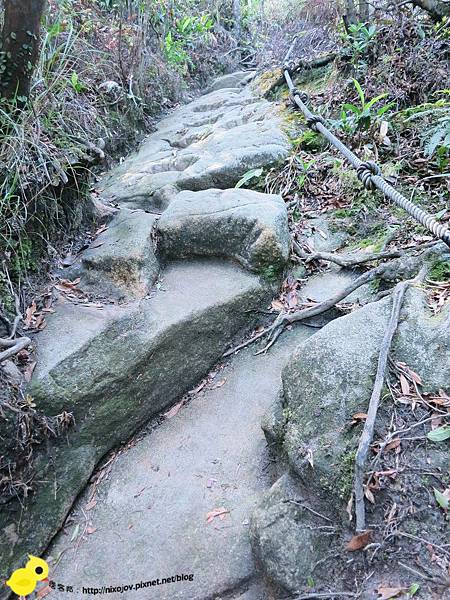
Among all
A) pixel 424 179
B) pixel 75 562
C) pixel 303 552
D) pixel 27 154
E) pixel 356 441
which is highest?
pixel 27 154

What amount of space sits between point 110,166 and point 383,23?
11.2ft

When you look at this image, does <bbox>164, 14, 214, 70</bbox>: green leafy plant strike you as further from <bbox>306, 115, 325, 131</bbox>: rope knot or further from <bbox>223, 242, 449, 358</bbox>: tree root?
<bbox>223, 242, 449, 358</bbox>: tree root

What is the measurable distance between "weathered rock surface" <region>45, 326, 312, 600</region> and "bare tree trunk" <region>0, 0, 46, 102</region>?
236cm

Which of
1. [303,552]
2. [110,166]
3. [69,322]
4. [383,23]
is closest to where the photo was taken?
[303,552]

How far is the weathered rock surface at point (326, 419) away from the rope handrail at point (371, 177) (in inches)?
13.7

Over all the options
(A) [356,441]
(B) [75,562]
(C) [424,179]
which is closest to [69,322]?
(B) [75,562]

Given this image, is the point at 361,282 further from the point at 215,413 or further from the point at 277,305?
the point at 215,413

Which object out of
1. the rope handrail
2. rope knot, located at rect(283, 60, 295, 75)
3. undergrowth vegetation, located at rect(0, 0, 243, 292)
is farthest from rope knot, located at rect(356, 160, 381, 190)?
rope knot, located at rect(283, 60, 295, 75)

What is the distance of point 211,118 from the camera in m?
6.52

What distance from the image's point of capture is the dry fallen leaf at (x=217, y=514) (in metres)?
2.22

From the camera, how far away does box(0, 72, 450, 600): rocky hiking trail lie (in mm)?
1825

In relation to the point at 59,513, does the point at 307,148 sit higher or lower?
higher

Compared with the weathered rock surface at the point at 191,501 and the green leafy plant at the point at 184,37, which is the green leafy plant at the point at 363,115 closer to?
the weathered rock surface at the point at 191,501

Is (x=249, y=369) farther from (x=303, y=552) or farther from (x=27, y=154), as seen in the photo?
(x=27, y=154)
